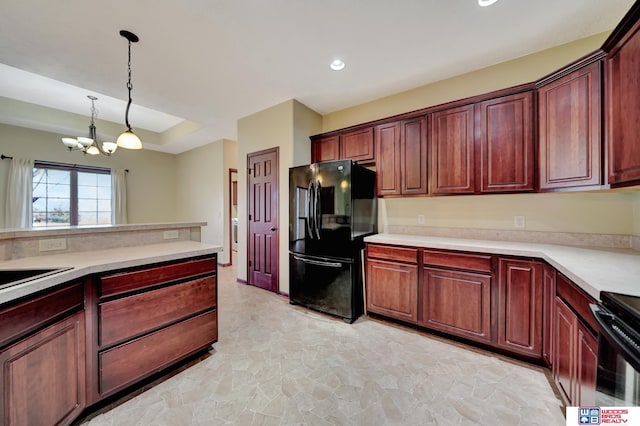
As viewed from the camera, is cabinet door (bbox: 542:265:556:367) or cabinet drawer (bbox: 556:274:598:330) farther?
cabinet door (bbox: 542:265:556:367)

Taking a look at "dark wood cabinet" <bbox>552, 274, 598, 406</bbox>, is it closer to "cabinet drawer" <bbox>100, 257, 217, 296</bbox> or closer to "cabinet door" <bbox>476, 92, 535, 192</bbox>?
"cabinet door" <bbox>476, 92, 535, 192</bbox>

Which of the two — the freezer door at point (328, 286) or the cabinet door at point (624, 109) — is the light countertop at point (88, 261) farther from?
the cabinet door at point (624, 109)

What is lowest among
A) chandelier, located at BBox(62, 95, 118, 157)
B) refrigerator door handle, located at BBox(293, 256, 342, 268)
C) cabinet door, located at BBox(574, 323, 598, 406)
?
cabinet door, located at BBox(574, 323, 598, 406)

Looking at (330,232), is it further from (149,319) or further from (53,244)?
(53,244)

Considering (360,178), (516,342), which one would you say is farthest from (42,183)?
(516,342)

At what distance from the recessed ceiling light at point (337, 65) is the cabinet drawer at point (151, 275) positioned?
2354mm

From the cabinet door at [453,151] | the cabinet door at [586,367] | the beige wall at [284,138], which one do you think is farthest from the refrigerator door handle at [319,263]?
the cabinet door at [586,367]

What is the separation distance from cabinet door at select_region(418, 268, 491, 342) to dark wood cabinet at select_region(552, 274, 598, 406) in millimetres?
496

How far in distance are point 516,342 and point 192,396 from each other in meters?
2.57

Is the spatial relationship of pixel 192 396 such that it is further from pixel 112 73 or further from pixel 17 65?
pixel 17 65

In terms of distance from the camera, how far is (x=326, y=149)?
139 inches

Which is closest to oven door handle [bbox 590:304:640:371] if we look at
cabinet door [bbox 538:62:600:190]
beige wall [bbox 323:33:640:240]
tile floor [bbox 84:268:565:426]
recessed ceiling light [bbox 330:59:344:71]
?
tile floor [bbox 84:268:565:426]

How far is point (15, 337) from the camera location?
106 cm

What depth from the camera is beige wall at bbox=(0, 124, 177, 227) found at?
4230mm
